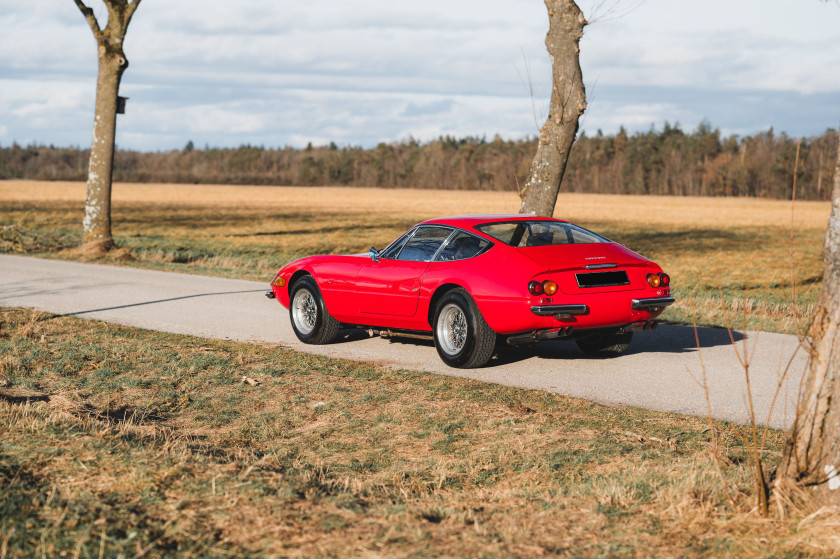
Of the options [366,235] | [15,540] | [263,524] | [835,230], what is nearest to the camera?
[15,540]

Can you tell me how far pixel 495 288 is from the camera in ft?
26.5

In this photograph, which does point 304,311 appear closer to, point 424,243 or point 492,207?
point 424,243

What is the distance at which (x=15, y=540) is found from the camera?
3.71 meters

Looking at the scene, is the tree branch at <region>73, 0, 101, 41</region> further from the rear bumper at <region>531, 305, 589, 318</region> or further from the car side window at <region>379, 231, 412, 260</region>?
the rear bumper at <region>531, 305, 589, 318</region>

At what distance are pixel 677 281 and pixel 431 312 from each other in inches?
528

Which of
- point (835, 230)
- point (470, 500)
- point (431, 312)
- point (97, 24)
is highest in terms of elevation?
point (97, 24)

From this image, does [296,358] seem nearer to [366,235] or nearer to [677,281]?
[677,281]

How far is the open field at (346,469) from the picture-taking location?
390 cm

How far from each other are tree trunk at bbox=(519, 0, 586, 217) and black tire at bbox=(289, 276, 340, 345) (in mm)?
5287

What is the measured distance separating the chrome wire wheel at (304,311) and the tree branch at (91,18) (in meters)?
13.3

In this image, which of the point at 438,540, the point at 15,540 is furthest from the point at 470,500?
the point at 15,540

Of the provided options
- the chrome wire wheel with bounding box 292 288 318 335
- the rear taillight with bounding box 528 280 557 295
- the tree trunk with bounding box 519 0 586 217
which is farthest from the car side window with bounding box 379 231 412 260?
the tree trunk with bounding box 519 0 586 217

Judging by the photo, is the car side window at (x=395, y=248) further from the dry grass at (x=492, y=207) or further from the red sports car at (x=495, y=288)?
the dry grass at (x=492, y=207)

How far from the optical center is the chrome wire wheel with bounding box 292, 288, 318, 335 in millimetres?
10227
